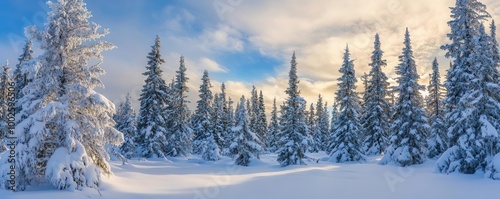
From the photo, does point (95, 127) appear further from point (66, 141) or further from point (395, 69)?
point (395, 69)

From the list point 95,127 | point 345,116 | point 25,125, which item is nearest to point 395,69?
point 345,116

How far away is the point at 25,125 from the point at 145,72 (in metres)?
23.5

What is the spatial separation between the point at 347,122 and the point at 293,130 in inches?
281

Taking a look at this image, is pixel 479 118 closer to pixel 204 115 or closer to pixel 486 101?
pixel 486 101

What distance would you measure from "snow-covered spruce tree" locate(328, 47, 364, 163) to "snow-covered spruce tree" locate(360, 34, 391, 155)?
355 centimetres

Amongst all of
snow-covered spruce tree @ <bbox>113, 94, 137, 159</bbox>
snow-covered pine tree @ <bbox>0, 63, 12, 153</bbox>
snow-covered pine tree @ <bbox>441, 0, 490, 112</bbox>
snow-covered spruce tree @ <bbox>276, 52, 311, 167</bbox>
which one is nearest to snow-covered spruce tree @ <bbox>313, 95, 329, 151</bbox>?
snow-covered spruce tree @ <bbox>276, 52, 311, 167</bbox>

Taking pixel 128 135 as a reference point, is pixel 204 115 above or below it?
above

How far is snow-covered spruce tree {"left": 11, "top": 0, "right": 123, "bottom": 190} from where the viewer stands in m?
11.7

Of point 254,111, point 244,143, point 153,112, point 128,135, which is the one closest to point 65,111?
point 244,143

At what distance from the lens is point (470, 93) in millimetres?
20891

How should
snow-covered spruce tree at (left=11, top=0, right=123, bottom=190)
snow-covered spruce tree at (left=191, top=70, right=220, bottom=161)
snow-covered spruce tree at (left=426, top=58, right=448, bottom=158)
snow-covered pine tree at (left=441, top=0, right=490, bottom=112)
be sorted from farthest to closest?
1. snow-covered spruce tree at (left=191, top=70, right=220, bottom=161)
2. snow-covered spruce tree at (left=426, top=58, right=448, bottom=158)
3. snow-covered pine tree at (left=441, top=0, right=490, bottom=112)
4. snow-covered spruce tree at (left=11, top=0, right=123, bottom=190)

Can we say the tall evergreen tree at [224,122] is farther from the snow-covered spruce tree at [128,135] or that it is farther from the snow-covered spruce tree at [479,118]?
the snow-covered spruce tree at [479,118]

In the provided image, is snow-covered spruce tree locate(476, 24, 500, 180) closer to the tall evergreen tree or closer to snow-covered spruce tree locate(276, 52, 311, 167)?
snow-covered spruce tree locate(276, 52, 311, 167)

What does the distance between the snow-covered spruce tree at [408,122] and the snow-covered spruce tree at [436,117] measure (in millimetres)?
2380
